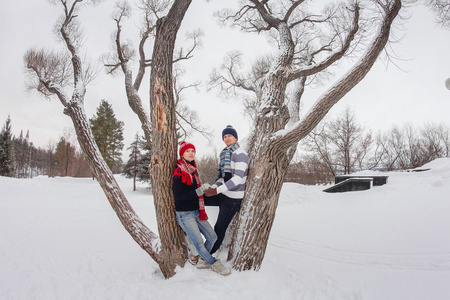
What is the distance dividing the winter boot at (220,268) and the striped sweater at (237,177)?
0.86 metres

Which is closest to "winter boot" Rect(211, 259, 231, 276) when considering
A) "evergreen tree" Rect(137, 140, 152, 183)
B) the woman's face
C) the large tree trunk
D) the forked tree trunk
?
the large tree trunk

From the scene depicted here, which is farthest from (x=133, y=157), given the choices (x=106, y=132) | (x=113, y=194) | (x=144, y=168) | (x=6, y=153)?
(x=113, y=194)

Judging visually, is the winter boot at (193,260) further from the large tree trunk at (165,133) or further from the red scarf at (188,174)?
the red scarf at (188,174)

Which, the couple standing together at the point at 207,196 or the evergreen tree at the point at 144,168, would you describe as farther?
the evergreen tree at the point at 144,168

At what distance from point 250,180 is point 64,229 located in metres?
7.02

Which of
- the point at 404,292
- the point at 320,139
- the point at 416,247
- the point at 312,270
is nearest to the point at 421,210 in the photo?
the point at 416,247

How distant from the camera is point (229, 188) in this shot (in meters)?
2.73

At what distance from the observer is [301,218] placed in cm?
695

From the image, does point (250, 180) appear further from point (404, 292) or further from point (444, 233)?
point (444, 233)

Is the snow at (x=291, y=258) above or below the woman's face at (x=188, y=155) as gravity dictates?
below

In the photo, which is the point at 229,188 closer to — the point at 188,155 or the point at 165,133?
the point at 188,155

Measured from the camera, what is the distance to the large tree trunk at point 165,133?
2789 mm

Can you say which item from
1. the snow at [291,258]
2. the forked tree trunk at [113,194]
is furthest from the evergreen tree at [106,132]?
the forked tree trunk at [113,194]

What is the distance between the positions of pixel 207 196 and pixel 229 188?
386 mm
